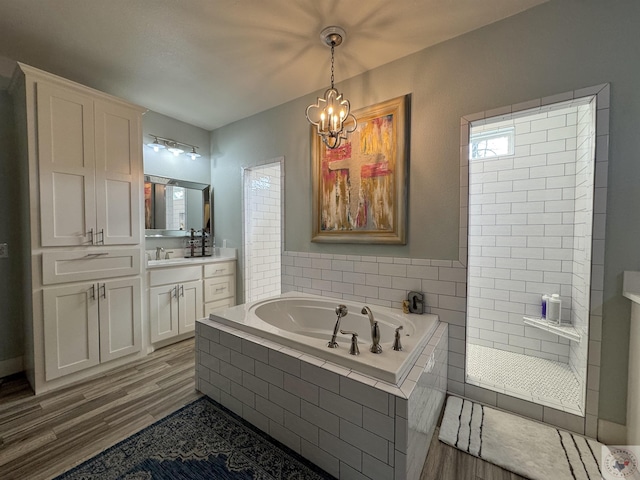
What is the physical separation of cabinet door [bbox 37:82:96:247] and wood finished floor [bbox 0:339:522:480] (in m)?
1.15

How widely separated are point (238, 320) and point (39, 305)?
4.94 ft

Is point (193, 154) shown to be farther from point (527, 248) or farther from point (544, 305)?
point (544, 305)

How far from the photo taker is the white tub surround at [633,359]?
4.56 feet

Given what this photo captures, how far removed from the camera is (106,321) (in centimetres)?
231

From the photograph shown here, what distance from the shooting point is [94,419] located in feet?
5.74

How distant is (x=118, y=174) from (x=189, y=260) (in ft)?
3.75

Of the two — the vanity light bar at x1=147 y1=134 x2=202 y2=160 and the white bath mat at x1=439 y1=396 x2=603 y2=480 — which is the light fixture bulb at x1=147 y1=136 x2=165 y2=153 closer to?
the vanity light bar at x1=147 y1=134 x2=202 y2=160

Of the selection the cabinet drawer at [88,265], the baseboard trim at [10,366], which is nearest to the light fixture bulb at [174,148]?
the cabinet drawer at [88,265]

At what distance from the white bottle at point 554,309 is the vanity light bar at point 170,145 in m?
4.18

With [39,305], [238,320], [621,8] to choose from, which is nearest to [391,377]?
[238,320]

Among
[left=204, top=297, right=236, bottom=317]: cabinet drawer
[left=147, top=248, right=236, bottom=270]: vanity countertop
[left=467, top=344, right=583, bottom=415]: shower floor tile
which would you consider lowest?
[left=467, top=344, right=583, bottom=415]: shower floor tile

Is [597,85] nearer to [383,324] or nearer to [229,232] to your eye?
[383,324]

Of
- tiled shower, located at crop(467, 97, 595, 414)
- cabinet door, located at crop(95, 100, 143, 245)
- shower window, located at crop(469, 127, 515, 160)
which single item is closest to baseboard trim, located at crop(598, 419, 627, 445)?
tiled shower, located at crop(467, 97, 595, 414)

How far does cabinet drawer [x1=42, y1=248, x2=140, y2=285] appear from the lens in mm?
2025
